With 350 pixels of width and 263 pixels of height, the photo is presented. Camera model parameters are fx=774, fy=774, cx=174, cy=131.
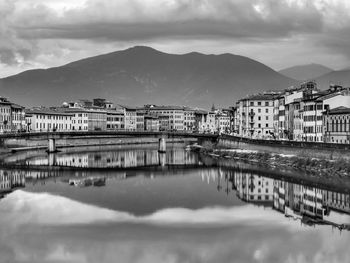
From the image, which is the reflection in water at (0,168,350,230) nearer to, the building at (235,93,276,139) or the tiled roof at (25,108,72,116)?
the building at (235,93,276,139)

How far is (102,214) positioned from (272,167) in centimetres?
3586

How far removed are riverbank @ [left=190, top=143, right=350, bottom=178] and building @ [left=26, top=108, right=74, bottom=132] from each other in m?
61.0

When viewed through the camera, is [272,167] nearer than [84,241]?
No

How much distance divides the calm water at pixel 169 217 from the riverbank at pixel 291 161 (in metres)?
4.38

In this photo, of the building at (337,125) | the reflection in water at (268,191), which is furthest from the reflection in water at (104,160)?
the building at (337,125)

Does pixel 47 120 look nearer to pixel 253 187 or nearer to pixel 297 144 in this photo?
pixel 297 144

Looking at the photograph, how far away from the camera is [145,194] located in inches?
2454

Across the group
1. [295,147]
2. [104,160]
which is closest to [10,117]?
[104,160]

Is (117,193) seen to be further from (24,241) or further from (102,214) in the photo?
(24,241)

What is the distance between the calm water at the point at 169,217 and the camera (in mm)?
38906

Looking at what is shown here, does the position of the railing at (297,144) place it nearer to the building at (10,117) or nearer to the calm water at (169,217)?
the calm water at (169,217)

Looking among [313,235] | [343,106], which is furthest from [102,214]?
[343,106]

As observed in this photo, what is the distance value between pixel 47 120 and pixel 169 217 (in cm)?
12402

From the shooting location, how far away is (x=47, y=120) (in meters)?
170
